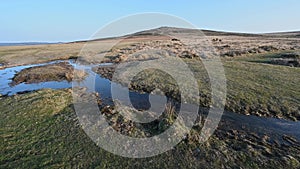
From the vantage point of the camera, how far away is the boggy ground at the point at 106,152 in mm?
11311

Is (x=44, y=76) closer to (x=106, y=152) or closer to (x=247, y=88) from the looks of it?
(x=106, y=152)

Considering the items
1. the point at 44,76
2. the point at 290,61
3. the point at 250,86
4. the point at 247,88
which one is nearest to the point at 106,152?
the point at 247,88

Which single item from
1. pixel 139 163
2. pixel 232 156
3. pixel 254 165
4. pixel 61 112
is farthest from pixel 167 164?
pixel 61 112

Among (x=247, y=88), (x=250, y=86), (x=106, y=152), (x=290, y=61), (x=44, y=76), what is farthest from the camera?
(x=44, y=76)

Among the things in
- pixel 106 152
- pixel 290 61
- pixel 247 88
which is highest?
pixel 290 61

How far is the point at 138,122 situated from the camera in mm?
15773

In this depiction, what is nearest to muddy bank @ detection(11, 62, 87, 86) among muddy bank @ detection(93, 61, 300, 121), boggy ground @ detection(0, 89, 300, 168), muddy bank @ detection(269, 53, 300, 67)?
muddy bank @ detection(93, 61, 300, 121)

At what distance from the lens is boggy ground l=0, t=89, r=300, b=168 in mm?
11311

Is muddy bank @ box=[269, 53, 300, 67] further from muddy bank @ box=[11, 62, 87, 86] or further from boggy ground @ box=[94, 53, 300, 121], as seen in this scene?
muddy bank @ box=[11, 62, 87, 86]

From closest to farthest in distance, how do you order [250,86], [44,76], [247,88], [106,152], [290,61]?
1. [106,152]
2. [247,88]
3. [250,86]
4. [290,61]
5. [44,76]

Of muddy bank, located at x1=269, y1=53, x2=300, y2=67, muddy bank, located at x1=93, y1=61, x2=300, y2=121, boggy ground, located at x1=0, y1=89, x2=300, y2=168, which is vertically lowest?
boggy ground, located at x1=0, y1=89, x2=300, y2=168

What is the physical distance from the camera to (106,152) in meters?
12.2

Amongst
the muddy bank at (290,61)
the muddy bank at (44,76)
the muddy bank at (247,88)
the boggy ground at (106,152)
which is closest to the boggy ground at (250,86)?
the muddy bank at (247,88)

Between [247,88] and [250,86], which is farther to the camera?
[250,86]
